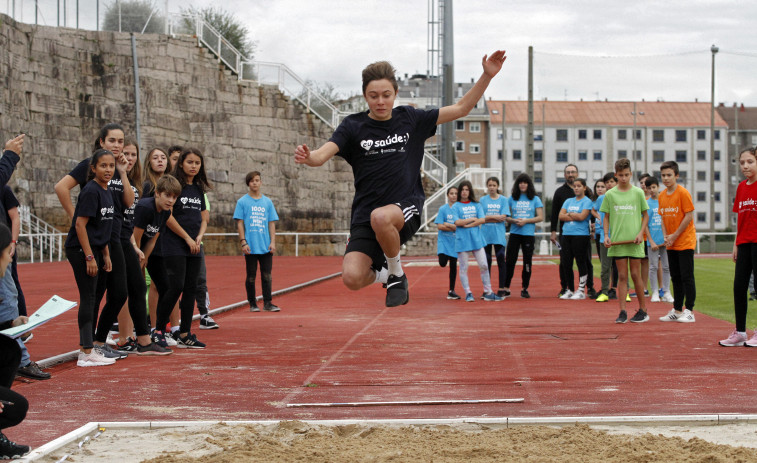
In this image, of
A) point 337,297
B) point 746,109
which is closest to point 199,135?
point 337,297

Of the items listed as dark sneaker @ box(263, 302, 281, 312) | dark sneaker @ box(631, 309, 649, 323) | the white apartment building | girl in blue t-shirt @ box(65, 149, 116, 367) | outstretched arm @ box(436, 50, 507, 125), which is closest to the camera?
outstretched arm @ box(436, 50, 507, 125)

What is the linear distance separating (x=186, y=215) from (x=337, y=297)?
640 centimetres

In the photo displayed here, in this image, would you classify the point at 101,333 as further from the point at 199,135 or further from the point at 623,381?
the point at 199,135

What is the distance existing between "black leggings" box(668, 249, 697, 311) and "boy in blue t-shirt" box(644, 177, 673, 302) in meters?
2.33

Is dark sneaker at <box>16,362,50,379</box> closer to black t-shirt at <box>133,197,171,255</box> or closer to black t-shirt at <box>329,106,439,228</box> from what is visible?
black t-shirt at <box>133,197,171,255</box>

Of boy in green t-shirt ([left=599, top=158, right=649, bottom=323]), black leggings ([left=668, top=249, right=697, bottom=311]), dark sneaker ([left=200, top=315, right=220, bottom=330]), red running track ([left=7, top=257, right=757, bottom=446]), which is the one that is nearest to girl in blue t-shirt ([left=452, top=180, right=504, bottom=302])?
red running track ([left=7, top=257, right=757, bottom=446])

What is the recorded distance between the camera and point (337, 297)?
14.5m

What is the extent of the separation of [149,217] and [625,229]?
18.0 ft

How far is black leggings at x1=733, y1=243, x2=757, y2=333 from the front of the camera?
775 cm

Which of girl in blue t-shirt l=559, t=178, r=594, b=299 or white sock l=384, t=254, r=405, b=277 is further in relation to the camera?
girl in blue t-shirt l=559, t=178, r=594, b=299

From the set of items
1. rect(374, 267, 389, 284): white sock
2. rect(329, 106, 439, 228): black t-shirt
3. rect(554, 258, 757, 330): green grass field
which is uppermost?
rect(329, 106, 439, 228): black t-shirt

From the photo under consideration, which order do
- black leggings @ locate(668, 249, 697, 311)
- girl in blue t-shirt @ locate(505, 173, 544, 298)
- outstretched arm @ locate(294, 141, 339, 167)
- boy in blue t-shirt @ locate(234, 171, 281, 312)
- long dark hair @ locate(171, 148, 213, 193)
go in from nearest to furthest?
1. outstretched arm @ locate(294, 141, 339, 167)
2. long dark hair @ locate(171, 148, 213, 193)
3. black leggings @ locate(668, 249, 697, 311)
4. boy in blue t-shirt @ locate(234, 171, 281, 312)
5. girl in blue t-shirt @ locate(505, 173, 544, 298)

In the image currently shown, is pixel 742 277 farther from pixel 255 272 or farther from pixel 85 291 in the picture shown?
pixel 255 272

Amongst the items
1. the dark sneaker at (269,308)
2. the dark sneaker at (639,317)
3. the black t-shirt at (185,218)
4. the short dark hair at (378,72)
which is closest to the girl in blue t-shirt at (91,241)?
the black t-shirt at (185,218)
